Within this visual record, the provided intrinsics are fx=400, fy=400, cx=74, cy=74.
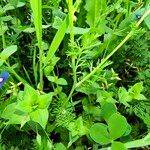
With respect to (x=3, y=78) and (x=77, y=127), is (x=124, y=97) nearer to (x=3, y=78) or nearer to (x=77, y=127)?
(x=77, y=127)

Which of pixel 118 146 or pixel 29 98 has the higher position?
pixel 29 98

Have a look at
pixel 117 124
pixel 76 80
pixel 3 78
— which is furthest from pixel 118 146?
pixel 3 78

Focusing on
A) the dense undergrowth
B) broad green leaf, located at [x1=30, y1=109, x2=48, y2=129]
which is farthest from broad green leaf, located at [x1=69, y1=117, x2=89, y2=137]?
broad green leaf, located at [x1=30, y1=109, x2=48, y2=129]

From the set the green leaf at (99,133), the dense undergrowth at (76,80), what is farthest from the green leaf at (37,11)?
the green leaf at (99,133)

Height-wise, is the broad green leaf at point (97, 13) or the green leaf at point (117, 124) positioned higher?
the broad green leaf at point (97, 13)

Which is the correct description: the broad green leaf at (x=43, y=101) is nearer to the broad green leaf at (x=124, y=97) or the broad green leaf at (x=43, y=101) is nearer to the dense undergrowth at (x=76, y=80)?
the dense undergrowth at (x=76, y=80)

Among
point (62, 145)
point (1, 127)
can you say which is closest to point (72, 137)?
point (62, 145)

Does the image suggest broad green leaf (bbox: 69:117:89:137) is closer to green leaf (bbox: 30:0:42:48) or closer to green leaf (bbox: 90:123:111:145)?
green leaf (bbox: 90:123:111:145)

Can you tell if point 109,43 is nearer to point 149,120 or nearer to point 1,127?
point 149,120
